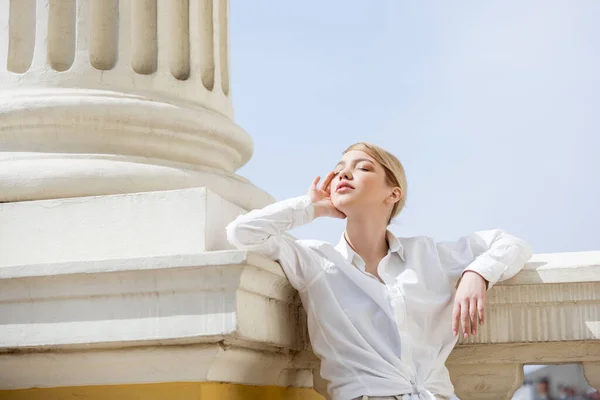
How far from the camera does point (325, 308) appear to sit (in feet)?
11.9

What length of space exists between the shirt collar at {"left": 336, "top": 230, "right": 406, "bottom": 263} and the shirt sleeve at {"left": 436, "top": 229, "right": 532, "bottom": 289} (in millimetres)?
178

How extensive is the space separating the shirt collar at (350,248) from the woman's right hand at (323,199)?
4.5 inches

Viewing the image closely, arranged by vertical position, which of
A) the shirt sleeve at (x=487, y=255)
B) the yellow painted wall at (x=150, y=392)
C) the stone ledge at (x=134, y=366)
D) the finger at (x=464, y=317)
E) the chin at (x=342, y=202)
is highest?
the chin at (x=342, y=202)

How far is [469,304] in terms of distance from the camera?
11.6ft

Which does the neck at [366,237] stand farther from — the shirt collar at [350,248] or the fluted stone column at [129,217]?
the fluted stone column at [129,217]

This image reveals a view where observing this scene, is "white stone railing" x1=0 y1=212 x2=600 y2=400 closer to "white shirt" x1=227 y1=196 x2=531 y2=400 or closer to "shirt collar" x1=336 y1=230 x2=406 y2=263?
"white shirt" x1=227 y1=196 x2=531 y2=400

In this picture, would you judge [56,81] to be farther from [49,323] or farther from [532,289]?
[532,289]

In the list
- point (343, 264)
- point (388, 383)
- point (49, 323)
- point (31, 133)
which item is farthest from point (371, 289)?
point (31, 133)

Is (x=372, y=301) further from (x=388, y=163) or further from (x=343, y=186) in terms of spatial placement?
(x=388, y=163)

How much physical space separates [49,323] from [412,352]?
1.39 m

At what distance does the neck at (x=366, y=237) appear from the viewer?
3.88m

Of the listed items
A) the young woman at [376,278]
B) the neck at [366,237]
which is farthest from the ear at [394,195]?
the neck at [366,237]

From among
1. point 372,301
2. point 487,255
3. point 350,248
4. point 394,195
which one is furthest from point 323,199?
point 487,255

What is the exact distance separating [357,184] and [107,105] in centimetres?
120
